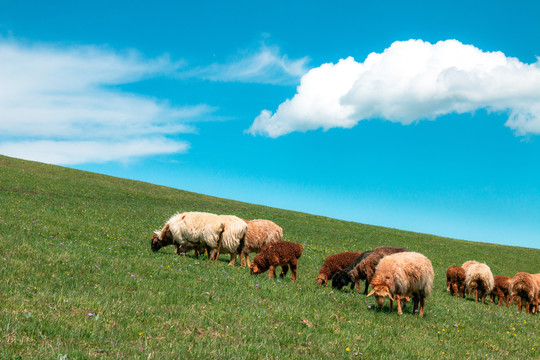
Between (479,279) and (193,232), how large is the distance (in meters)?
14.3

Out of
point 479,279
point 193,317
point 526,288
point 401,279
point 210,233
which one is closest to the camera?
point 193,317

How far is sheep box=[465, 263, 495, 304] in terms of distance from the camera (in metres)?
18.2

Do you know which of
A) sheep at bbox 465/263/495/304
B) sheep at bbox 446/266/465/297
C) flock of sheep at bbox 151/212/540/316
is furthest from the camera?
sheep at bbox 446/266/465/297

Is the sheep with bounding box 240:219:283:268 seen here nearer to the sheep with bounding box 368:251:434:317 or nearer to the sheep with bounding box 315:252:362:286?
the sheep with bounding box 315:252:362:286

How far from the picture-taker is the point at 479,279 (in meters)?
18.3

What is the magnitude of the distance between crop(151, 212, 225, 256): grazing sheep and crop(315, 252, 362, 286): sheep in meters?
4.69

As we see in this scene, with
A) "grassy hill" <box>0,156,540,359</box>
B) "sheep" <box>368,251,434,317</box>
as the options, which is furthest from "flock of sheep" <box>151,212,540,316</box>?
"grassy hill" <box>0,156,540,359</box>

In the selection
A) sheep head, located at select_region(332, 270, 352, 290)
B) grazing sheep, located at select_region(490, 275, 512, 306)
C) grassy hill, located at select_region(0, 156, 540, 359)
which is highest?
grazing sheep, located at select_region(490, 275, 512, 306)

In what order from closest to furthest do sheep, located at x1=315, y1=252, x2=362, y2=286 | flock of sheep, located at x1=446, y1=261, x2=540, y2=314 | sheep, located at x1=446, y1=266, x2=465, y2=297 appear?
sheep, located at x1=315, y1=252, x2=362, y2=286
flock of sheep, located at x1=446, y1=261, x2=540, y2=314
sheep, located at x1=446, y1=266, x2=465, y2=297

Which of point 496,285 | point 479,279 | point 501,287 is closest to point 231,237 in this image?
point 479,279

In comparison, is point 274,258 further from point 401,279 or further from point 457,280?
point 457,280

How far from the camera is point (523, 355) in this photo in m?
9.38

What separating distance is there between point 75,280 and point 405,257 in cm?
968

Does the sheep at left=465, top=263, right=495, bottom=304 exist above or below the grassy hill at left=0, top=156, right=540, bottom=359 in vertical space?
above
